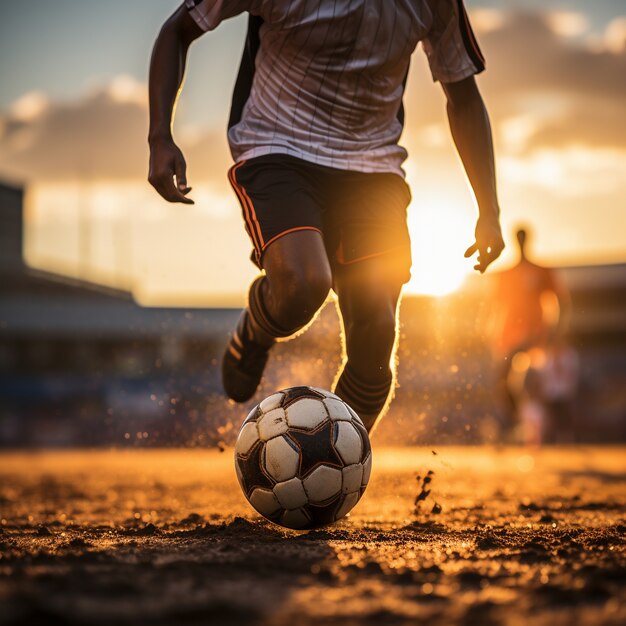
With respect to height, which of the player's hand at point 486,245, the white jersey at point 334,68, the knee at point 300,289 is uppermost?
the white jersey at point 334,68

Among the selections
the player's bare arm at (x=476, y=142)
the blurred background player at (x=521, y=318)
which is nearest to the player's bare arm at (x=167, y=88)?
the player's bare arm at (x=476, y=142)

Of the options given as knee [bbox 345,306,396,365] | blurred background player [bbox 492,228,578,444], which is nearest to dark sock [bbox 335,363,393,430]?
knee [bbox 345,306,396,365]

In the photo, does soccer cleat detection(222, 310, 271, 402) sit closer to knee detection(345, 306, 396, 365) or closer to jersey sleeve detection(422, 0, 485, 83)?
knee detection(345, 306, 396, 365)

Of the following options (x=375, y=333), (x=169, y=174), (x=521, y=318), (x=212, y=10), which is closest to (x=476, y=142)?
(x=375, y=333)

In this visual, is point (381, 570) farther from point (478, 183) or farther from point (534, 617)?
point (478, 183)

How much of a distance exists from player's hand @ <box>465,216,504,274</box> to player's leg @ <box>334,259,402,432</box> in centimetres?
37

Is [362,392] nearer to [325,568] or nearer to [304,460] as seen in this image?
[304,460]

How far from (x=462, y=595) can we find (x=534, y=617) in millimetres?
266

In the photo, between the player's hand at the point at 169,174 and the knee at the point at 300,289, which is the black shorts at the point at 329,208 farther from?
the player's hand at the point at 169,174

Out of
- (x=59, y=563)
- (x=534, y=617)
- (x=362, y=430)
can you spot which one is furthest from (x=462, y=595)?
(x=362, y=430)

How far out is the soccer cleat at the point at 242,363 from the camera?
445 cm

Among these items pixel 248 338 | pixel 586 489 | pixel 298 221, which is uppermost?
pixel 298 221

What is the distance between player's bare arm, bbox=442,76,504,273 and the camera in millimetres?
4133

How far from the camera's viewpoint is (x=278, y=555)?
2.70 meters
